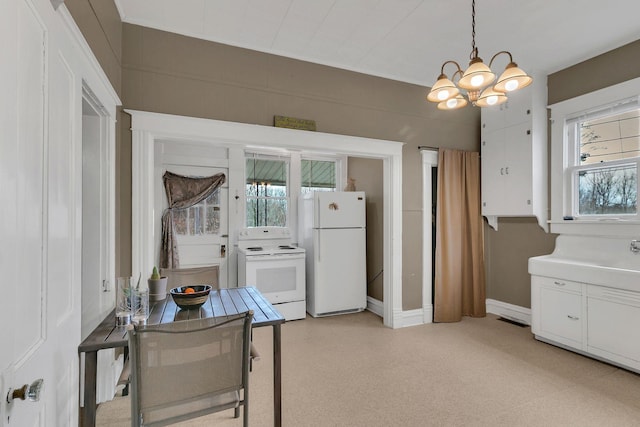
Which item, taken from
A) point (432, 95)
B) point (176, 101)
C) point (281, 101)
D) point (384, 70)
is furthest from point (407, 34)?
point (176, 101)

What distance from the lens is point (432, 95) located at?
2.06 metres

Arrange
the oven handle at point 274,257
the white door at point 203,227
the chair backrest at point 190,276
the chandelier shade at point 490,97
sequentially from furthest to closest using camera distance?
the white door at point 203,227 < the oven handle at point 274,257 < the chair backrest at point 190,276 < the chandelier shade at point 490,97

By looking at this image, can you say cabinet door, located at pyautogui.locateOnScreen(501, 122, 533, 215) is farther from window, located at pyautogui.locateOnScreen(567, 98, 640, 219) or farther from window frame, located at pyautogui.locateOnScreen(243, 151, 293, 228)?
window frame, located at pyautogui.locateOnScreen(243, 151, 293, 228)

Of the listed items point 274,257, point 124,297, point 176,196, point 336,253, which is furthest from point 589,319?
point 176,196

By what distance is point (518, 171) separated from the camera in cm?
363

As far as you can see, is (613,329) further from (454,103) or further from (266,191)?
(266,191)

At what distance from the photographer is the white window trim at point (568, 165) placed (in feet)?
9.92

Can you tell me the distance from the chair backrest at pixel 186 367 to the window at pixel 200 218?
2913 mm

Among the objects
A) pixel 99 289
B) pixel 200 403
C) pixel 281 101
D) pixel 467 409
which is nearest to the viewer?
pixel 200 403

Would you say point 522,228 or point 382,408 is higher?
point 522,228

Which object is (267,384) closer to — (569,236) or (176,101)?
(176,101)

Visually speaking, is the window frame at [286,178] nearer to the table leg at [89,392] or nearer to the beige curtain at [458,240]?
the beige curtain at [458,240]

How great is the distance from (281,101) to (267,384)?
2.50m

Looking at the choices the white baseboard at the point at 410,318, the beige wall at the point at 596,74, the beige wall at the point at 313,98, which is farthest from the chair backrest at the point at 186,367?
the beige wall at the point at 596,74
